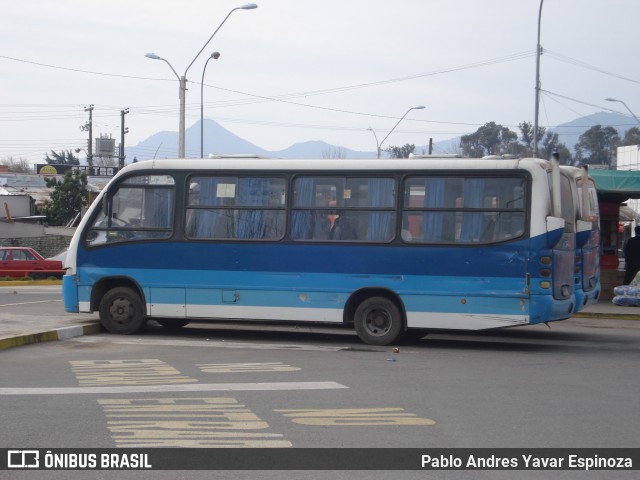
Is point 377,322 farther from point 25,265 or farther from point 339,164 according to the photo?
point 25,265

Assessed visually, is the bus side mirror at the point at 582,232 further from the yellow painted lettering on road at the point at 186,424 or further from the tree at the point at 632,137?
the tree at the point at 632,137

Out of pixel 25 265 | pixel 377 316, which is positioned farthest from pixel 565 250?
pixel 25 265

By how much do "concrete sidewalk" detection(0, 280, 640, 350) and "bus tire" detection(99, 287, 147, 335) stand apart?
40 cm

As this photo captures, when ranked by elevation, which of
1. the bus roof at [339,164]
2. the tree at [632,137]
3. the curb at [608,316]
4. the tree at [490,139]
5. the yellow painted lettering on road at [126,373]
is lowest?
the yellow painted lettering on road at [126,373]

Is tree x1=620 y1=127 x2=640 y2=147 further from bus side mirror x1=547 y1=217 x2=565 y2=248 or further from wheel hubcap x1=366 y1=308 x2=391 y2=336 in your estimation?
wheel hubcap x1=366 y1=308 x2=391 y2=336

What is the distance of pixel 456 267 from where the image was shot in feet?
44.9

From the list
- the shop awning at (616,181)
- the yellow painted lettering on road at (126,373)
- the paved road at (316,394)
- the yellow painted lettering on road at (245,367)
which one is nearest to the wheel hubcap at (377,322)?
the paved road at (316,394)

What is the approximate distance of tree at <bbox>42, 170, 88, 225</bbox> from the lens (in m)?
58.3

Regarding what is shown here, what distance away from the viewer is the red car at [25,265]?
3488cm

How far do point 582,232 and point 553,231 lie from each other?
191 cm

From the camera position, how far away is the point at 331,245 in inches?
564

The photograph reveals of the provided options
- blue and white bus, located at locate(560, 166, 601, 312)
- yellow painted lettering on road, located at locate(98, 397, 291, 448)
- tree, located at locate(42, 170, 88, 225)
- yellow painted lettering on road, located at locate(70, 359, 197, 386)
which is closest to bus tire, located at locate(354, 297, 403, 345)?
blue and white bus, located at locate(560, 166, 601, 312)

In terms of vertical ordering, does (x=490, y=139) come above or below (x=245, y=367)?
above

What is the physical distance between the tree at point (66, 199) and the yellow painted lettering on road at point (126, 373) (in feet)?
157
